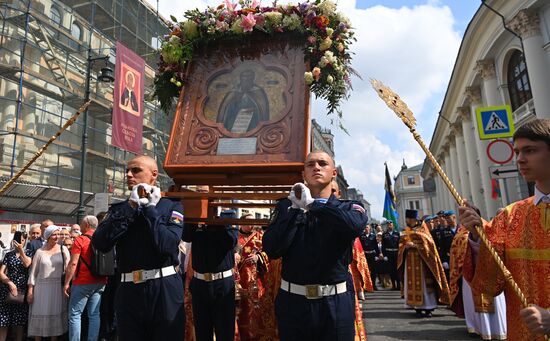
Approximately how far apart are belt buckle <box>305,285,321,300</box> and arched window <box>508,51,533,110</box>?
19998 mm

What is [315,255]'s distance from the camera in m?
2.65

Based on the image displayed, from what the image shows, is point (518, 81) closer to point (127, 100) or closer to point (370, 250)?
point (370, 250)

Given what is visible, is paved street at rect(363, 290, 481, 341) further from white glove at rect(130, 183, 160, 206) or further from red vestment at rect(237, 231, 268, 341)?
white glove at rect(130, 183, 160, 206)

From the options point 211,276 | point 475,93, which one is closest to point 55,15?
point 211,276

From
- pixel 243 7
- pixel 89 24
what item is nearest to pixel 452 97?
pixel 89 24

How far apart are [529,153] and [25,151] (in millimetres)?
17484

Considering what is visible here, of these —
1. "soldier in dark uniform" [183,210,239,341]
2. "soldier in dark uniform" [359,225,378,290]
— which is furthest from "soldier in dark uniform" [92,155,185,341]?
"soldier in dark uniform" [359,225,378,290]

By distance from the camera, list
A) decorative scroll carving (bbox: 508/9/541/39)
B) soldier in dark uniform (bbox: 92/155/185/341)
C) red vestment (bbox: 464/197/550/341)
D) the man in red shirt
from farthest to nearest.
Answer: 1. decorative scroll carving (bbox: 508/9/541/39)
2. the man in red shirt
3. soldier in dark uniform (bbox: 92/155/185/341)
4. red vestment (bbox: 464/197/550/341)

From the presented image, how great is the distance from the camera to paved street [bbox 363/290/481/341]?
21.5ft

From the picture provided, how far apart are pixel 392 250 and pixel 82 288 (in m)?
10.6

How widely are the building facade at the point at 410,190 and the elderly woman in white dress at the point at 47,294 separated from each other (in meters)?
82.7

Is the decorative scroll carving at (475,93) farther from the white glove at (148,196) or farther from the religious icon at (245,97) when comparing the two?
the white glove at (148,196)

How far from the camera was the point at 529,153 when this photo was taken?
7.27 feet

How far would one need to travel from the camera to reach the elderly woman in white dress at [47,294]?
5734 mm
